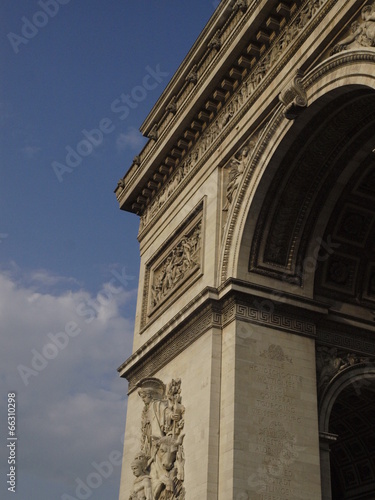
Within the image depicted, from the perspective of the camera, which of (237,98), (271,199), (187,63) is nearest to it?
(271,199)

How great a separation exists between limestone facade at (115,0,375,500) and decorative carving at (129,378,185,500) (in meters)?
0.04

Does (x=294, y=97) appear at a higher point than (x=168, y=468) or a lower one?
higher

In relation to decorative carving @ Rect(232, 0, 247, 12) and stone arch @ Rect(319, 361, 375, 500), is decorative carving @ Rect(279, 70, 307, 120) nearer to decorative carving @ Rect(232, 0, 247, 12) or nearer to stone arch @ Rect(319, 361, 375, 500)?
decorative carving @ Rect(232, 0, 247, 12)

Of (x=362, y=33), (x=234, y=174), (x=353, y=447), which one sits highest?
(x=234, y=174)

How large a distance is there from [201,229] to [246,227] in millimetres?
1726

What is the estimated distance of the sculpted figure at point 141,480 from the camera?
14930 mm

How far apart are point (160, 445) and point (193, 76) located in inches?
343

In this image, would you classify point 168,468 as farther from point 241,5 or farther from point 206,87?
point 241,5

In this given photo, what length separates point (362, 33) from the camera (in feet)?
40.7

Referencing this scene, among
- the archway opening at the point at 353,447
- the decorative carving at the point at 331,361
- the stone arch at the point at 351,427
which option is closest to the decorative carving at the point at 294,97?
the decorative carving at the point at 331,361

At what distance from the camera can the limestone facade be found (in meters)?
13.4

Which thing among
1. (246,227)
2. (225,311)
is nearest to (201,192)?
(246,227)

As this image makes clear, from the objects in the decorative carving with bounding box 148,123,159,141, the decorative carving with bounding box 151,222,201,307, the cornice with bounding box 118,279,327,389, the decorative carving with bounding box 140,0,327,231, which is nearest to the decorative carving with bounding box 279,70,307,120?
the decorative carving with bounding box 140,0,327,231

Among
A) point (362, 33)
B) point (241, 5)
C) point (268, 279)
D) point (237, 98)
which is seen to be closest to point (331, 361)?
point (268, 279)
